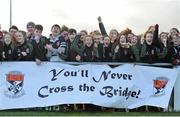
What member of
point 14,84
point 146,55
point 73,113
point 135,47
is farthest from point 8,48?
point 146,55

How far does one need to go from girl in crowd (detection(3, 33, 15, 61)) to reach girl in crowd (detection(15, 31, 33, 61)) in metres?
0.12

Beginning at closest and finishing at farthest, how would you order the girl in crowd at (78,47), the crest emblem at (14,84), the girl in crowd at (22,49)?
1. the crest emblem at (14,84)
2. the girl in crowd at (22,49)
3. the girl in crowd at (78,47)

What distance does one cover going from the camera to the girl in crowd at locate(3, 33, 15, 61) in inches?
619

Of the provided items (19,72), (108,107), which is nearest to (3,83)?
(19,72)

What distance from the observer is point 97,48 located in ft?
53.5

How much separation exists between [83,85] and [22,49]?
163 cm

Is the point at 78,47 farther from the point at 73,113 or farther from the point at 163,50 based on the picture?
the point at 163,50

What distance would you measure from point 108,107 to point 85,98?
1.97ft

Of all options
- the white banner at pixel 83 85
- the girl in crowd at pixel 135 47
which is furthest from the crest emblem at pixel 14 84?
the girl in crowd at pixel 135 47

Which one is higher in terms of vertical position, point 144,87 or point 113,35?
point 113,35

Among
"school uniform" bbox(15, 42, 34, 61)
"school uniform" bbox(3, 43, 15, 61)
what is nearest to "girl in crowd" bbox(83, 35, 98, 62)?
"school uniform" bbox(15, 42, 34, 61)

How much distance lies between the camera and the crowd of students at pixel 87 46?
1589 centimetres

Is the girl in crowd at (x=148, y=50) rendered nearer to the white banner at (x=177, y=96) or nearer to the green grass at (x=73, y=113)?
the white banner at (x=177, y=96)

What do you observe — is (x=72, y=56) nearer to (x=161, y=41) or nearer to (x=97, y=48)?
(x=97, y=48)
